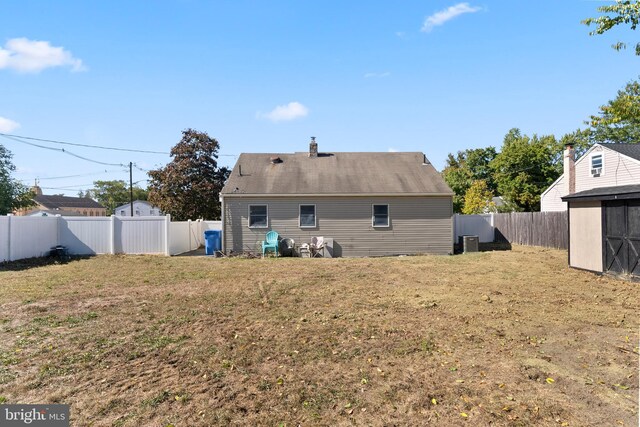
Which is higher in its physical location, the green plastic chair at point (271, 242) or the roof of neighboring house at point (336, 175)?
the roof of neighboring house at point (336, 175)

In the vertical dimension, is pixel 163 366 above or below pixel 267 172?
below

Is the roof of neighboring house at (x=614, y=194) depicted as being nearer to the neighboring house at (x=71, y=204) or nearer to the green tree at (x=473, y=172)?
the green tree at (x=473, y=172)

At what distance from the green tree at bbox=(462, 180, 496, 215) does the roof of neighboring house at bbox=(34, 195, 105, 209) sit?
69.3 m

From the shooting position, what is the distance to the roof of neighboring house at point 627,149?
1652 cm

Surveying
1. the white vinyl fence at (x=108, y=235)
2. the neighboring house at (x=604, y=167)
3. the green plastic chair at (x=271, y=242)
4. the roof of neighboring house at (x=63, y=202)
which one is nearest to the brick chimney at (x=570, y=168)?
the neighboring house at (x=604, y=167)

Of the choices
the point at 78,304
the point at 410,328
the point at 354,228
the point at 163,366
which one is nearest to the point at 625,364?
the point at 410,328

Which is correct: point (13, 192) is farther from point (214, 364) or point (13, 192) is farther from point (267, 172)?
point (214, 364)

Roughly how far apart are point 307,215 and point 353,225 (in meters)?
2.00

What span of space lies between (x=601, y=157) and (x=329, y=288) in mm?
17336

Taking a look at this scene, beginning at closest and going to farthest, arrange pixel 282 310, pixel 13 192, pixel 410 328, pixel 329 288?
pixel 410 328 < pixel 282 310 < pixel 329 288 < pixel 13 192

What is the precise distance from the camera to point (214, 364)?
4.06 meters

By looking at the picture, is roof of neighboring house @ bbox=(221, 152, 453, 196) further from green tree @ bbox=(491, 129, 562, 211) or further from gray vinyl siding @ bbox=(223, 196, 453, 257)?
green tree @ bbox=(491, 129, 562, 211)

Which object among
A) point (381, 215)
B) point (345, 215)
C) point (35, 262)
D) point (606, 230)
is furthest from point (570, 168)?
point (35, 262)

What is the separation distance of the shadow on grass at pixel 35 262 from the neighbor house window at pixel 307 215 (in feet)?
28.1
